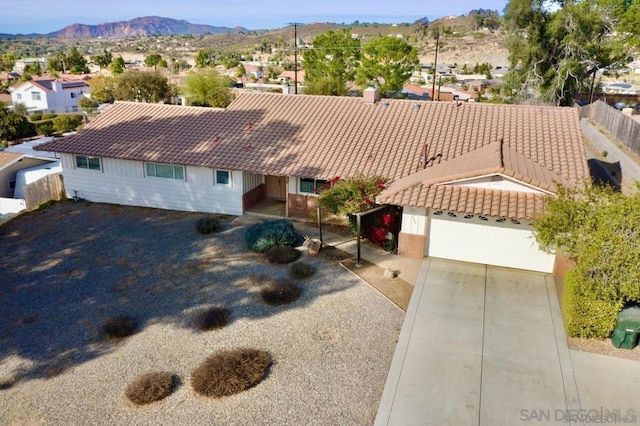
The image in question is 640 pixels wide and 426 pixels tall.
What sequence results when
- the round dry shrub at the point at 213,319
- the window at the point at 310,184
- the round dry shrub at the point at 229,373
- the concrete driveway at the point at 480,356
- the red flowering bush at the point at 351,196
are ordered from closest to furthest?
the concrete driveway at the point at 480,356
the round dry shrub at the point at 229,373
the round dry shrub at the point at 213,319
the red flowering bush at the point at 351,196
the window at the point at 310,184

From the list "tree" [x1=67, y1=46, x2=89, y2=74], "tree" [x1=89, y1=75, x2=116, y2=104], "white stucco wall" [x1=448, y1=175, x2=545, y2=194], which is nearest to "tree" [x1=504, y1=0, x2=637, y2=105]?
"white stucco wall" [x1=448, y1=175, x2=545, y2=194]

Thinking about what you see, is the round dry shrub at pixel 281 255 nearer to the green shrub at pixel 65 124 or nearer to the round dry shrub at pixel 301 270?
the round dry shrub at pixel 301 270

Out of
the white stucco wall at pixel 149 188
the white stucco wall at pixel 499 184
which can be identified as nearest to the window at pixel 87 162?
the white stucco wall at pixel 149 188

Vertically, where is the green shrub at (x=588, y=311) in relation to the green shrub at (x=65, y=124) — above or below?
above

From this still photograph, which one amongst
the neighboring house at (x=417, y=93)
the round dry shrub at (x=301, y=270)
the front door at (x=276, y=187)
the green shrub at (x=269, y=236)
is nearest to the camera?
the round dry shrub at (x=301, y=270)

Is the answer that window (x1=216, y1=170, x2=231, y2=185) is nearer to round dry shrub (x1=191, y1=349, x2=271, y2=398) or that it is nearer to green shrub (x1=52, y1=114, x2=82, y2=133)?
round dry shrub (x1=191, y1=349, x2=271, y2=398)

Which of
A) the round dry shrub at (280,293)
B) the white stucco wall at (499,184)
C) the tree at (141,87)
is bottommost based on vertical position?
the round dry shrub at (280,293)

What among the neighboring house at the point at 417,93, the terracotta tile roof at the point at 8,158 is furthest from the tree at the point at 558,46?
the terracotta tile roof at the point at 8,158

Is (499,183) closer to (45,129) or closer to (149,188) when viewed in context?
(149,188)

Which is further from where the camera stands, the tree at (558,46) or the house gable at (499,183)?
the tree at (558,46)
